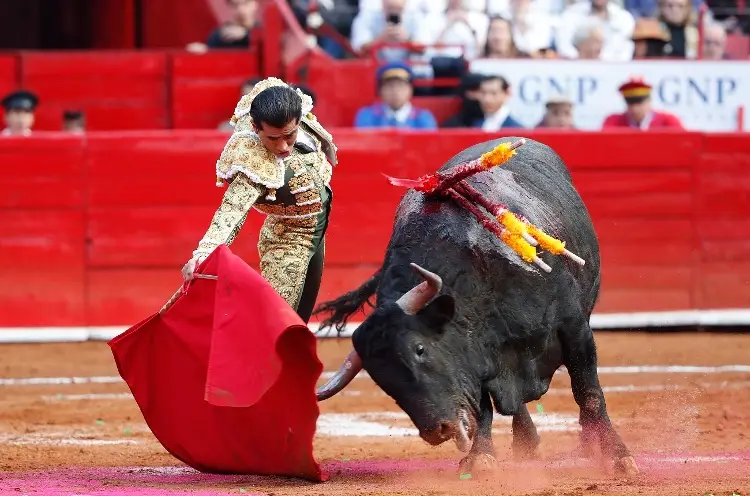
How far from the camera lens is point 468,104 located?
9945 mm

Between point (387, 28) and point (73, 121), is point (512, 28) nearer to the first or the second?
point (387, 28)

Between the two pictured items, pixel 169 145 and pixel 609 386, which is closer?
pixel 609 386

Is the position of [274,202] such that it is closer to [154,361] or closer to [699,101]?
[154,361]

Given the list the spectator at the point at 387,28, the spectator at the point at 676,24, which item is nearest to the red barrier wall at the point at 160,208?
the spectator at the point at 387,28

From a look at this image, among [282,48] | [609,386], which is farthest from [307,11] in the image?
[609,386]

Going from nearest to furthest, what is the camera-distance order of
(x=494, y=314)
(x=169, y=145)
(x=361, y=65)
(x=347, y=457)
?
(x=494, y=314) < (x=347, y=457) < (x=169, y=145) < (x=361, y=65)

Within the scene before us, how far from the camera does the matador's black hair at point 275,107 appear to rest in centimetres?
488

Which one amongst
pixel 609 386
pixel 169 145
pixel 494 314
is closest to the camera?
pixel 494 314

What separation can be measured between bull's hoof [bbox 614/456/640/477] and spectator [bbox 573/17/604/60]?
558 centimetres

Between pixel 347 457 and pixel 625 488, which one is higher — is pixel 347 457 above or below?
below

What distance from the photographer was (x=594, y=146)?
952 cm

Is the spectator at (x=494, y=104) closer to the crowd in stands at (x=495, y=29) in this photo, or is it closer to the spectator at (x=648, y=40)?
the crowd in stands at (x=495, y=29)

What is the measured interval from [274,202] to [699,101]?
19.5 feet

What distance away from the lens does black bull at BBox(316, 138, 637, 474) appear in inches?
187
